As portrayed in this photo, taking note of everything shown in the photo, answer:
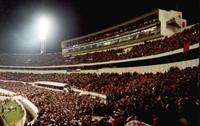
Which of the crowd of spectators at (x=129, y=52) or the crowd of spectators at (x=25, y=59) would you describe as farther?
the crowd of spectators at (x=25, y=59)

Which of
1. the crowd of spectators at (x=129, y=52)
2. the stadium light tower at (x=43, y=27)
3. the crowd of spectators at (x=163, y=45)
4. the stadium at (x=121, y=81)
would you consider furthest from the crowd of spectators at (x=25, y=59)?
the crowd of spectators at (x=163, y=45)

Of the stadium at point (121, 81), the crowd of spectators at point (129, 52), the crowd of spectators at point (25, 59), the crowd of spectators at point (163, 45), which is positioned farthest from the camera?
the crowd of spectators at point (25, 59)

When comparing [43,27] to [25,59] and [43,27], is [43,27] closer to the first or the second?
[43,27]

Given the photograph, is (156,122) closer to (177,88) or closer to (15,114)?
(177,88)

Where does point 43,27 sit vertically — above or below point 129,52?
above

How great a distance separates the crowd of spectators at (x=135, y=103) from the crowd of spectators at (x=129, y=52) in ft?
5.04

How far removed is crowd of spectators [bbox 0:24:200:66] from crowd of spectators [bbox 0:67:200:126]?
154 centimetres

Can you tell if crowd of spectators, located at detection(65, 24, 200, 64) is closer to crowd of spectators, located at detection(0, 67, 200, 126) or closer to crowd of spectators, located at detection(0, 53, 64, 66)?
crowd of spectators, located at detection(0, 67, 200, 126)

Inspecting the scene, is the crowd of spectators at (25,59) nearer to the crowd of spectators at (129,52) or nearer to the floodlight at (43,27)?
the crowd of spectators at (129,52)

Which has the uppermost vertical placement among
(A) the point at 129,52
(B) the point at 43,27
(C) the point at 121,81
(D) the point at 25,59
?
(B) the point at 43,27

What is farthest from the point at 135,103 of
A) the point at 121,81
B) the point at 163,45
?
the point at 163,45

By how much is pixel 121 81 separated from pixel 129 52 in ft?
15.6

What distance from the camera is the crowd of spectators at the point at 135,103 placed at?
570cm

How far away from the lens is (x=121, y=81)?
1862 centimetres
